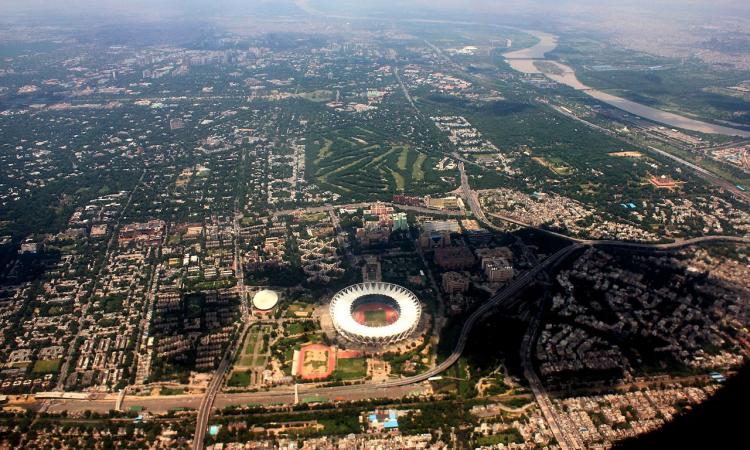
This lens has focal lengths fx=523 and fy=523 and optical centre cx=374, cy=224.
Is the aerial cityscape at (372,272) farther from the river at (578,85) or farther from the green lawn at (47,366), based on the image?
the river at (578,85)

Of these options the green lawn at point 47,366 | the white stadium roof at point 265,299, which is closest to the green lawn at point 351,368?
the white stadium roof at point 265,299

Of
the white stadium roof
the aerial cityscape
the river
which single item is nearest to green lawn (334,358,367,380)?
the aerial cityscape

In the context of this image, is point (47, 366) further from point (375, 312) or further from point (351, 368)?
point (375, 312)

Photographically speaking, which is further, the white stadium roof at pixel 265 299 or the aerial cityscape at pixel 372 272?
the white stadium roof at pixel 265 299

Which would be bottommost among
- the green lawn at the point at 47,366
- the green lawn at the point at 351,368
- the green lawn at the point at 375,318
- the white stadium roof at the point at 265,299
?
the green lawn at the point at 47,366

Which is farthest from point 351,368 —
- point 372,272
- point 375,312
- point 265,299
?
point 372,272

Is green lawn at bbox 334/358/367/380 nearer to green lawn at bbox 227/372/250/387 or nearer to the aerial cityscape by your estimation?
the aerial cityscape

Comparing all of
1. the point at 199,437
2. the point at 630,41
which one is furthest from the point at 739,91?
the point at 199,437
